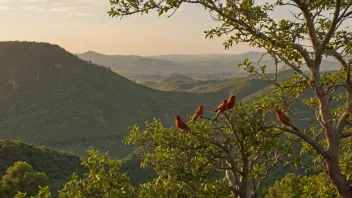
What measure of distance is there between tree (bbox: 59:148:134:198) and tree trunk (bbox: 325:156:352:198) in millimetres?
6025

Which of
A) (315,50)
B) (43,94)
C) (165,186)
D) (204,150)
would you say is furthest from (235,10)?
(43,94)

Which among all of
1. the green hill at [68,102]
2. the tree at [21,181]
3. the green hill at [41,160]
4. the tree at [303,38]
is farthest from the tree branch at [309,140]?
the green hill at [68,102]

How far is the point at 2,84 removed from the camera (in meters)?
124

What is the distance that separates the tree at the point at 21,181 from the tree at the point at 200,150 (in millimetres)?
28183

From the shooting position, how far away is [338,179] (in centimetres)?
966

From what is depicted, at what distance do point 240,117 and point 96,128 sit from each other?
108381 millimetres

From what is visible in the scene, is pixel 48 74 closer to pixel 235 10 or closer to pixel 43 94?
pixel 43 94

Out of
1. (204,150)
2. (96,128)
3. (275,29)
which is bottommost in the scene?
(96,128)

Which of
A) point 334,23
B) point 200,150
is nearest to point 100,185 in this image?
point 200,150

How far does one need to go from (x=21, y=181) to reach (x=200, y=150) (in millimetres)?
31390

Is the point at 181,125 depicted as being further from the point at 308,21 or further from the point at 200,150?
the point at 308,21

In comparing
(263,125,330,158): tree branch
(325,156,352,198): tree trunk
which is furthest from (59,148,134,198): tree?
→ (325,156,352,198): tree trunk

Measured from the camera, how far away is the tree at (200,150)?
29.9ft

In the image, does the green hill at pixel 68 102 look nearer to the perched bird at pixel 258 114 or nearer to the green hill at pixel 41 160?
the green hill at pixel 41 160
